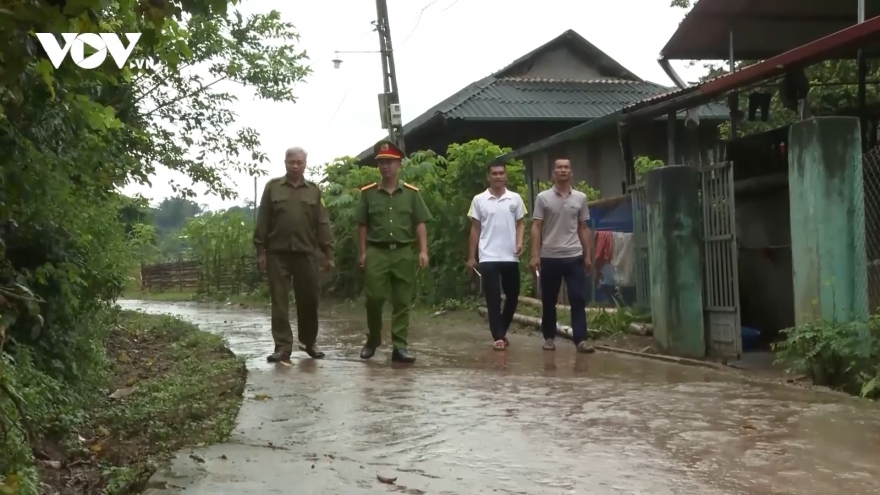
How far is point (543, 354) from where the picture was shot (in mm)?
8945

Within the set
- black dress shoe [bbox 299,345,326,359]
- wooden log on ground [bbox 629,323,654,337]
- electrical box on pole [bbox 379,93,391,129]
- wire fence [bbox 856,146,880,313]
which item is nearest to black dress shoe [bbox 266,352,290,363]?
black dress shoe [bbox 299,345,326,359]

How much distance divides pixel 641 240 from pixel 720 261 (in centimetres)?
134

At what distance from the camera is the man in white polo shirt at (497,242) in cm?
934

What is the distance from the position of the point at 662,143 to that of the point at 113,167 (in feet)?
48.9

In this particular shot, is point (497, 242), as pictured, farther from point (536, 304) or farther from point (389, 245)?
point (536, 304)

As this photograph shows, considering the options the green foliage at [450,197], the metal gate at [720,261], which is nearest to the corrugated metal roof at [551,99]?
the green foliage at [450,197]

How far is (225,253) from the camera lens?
1057 inches

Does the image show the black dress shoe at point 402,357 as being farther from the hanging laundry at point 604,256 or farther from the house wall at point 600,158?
the house wall at point 600,158

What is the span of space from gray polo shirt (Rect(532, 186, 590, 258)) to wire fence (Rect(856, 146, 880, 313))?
2.42m

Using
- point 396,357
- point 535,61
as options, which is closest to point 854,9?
point 396,357

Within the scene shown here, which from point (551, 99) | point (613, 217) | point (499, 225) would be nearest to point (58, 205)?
point (499, 225)

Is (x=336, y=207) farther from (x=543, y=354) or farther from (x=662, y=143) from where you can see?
(x=543, y=354)

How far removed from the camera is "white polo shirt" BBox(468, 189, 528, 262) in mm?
9344

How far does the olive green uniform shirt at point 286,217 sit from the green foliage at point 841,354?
3992 millimetres
